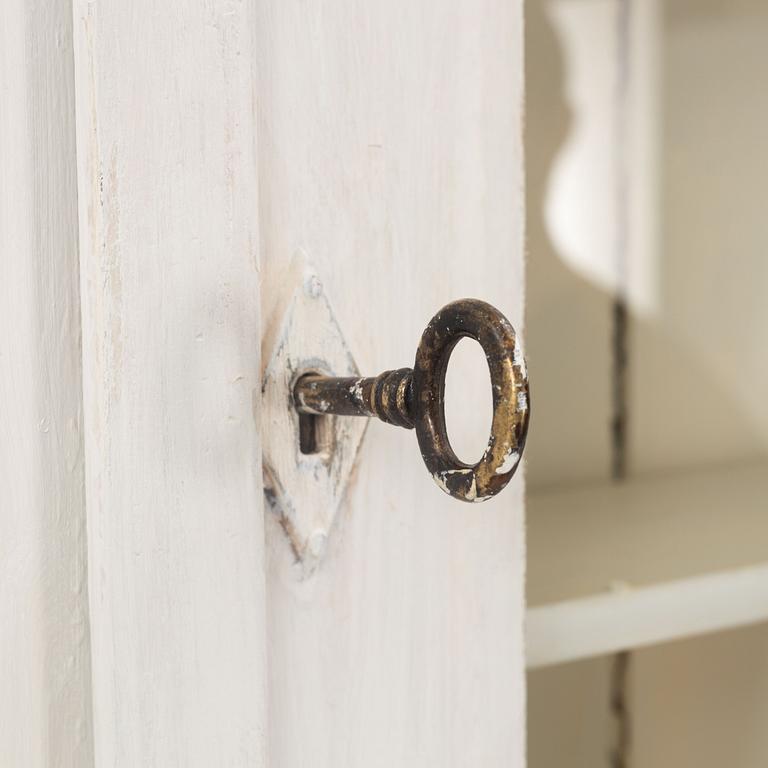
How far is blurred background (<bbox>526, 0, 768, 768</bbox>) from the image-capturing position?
0.58m

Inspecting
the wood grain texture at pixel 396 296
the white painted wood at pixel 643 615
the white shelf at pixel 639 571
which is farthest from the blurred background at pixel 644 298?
the wood grain texture at pixel 396 296

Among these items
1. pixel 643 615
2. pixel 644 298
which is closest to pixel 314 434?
pixel 643 615

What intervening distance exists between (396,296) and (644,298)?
0.45 metres

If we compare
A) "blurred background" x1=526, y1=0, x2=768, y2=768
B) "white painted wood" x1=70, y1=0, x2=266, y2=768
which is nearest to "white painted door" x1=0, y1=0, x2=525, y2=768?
"white painted wood" x1=70, y1=0, x2=266, y2=768

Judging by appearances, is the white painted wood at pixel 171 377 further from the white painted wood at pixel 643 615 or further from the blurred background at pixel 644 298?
the blurred background at pixel 644 298

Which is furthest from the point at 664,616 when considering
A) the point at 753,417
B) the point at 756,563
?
the point at 753,417

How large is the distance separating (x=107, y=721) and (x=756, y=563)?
27 centimetres

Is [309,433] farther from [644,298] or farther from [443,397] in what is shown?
[644,298]

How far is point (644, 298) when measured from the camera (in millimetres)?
643

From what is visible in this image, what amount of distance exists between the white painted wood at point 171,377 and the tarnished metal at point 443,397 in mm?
20

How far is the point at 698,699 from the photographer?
0.55 meters

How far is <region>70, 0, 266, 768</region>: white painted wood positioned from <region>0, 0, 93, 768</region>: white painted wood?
0.05 ft

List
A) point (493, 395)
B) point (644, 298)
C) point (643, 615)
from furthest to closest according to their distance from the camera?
point (644, 298) < point (643, 615) < point (493, 395)

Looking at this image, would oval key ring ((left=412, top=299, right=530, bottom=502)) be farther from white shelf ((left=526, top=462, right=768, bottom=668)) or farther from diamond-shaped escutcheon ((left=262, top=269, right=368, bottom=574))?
white shelf ((left=526, top=462, right=768, bottom=668))
